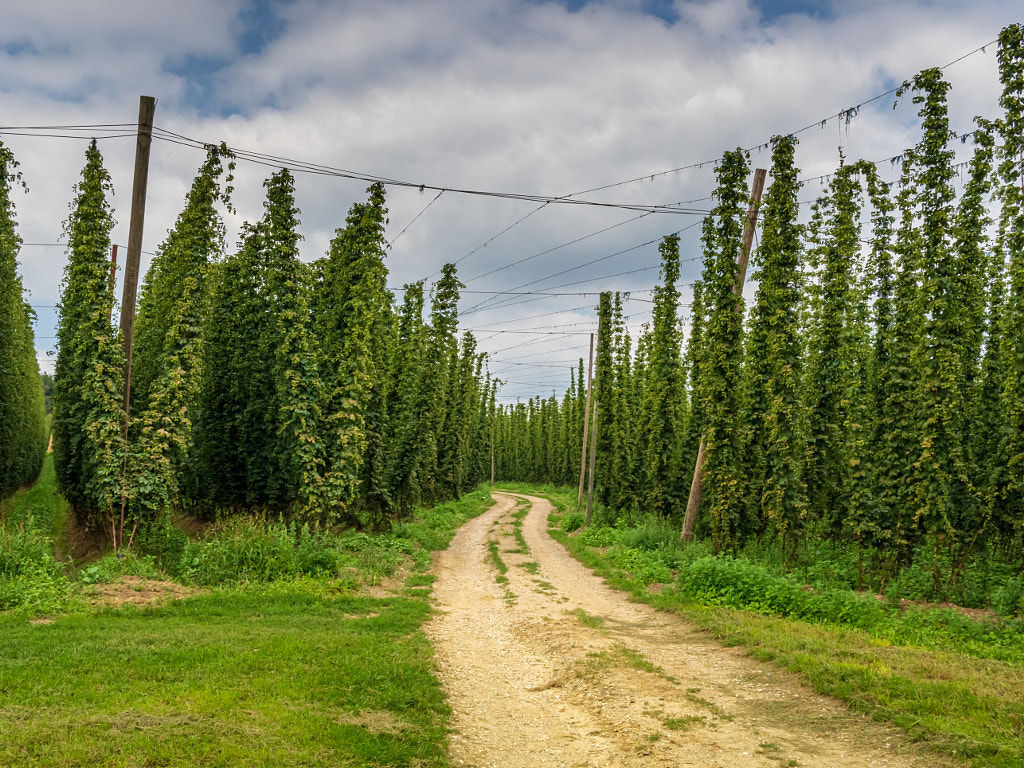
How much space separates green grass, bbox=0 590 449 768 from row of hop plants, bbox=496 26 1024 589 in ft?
37.0

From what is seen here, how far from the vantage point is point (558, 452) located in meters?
77.1

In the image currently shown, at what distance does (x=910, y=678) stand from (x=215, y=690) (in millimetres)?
8781

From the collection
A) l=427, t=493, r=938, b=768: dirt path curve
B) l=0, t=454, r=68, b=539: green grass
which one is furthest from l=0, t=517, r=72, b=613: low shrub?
l=0, t=454, r=68, b=539: green grass

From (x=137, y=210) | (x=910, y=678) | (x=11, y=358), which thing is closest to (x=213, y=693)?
(x=910, y=678)

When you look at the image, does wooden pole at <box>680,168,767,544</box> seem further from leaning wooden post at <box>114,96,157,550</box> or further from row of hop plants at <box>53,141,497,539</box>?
leaning wooden post at <box>114,96,157,550</box>

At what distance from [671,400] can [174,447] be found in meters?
18.8

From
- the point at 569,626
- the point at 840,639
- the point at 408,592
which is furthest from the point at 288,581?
the point at 840,639

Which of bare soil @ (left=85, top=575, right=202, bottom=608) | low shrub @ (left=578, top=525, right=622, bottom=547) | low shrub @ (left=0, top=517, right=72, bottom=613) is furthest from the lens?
low shrub @ (left=578, top=525, right=622, bottom=547)

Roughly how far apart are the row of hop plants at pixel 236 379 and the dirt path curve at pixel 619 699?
25.8 ft

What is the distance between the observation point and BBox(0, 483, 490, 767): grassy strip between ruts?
5629mm

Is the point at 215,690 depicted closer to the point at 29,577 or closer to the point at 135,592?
the point at 135,592

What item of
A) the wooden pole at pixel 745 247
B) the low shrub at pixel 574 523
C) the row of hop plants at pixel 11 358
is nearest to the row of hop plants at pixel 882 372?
the wooden pole at pixel 745 247

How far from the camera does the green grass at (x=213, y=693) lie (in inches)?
221

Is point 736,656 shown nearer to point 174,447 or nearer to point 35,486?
point 174,447
